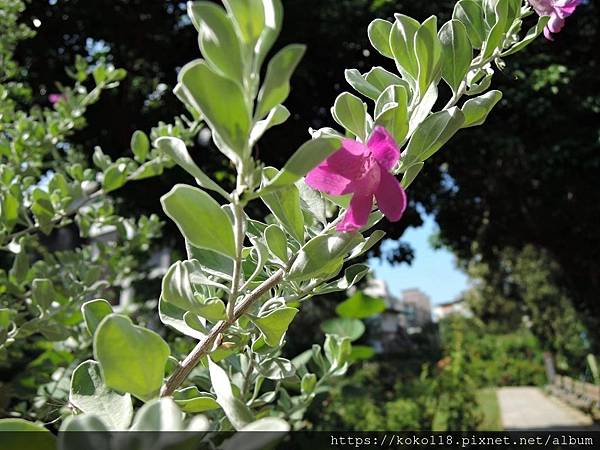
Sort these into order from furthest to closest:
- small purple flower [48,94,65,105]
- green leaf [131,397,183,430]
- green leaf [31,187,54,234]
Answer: small purple flower [48,94,65,105]
green leaf [31,187,54,234]
green leaf [131,397,183,430]

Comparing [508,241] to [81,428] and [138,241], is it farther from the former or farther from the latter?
[81,428]

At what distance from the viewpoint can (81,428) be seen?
336mm

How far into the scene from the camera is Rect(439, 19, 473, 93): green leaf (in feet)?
1.98

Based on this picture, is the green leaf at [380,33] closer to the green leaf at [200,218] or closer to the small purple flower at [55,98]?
the green leaf at [200,218]

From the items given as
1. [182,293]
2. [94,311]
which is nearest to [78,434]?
[182,293]

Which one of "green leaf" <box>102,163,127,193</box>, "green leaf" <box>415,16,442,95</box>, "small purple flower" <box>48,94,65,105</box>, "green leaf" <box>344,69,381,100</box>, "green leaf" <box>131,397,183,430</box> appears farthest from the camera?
"small purple flower" <box>48,94,65,105</box>

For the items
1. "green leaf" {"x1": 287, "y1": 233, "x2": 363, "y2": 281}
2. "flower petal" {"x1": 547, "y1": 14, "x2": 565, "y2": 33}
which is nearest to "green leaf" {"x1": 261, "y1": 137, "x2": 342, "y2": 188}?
"green leaf" {"x1": 287, "y1": 233, "x2": 363, "y2": 281}

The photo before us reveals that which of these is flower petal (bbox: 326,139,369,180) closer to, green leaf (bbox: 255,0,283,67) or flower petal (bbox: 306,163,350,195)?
flower petal (bbox: 306,163,350,195)

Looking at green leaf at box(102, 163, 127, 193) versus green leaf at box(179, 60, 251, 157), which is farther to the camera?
green leaf at box(102, 163, 127, 193)

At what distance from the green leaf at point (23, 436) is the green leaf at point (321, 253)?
27 centimetres

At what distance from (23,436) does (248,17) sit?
38cm

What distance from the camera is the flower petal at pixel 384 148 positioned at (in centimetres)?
50

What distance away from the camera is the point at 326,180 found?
52cm

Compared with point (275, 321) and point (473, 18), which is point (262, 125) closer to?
point (275, 321)
